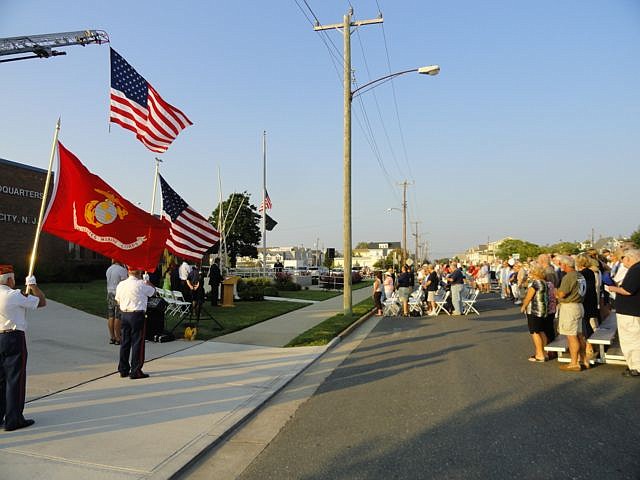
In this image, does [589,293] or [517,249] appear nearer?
[589,293]

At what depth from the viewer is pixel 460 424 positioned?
5.41 meters

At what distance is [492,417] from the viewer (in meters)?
5.64

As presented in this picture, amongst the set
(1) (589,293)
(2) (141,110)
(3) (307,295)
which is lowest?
(3) (307,295)

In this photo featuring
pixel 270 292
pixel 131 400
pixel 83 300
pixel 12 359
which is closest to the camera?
pixel 12 359

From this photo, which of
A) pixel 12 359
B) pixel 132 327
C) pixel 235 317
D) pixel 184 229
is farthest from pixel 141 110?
pixel 235 317

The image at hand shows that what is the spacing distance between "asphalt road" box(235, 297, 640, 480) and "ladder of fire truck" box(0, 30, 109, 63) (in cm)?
5173

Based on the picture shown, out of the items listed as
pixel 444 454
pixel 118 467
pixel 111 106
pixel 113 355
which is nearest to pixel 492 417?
pixel 444 454

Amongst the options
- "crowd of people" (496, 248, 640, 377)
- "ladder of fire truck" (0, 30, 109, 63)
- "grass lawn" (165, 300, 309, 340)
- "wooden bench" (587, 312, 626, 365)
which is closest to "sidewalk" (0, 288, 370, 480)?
"grass lawn" (165, 300, 309, 340)

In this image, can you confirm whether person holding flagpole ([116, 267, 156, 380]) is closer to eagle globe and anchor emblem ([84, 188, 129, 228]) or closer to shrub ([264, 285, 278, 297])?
eagle globe and anchor emblem ([84, 188, 129, 228])

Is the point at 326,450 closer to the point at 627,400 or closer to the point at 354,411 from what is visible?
the point at 354,411

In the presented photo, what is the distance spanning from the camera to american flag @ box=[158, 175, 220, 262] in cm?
1221

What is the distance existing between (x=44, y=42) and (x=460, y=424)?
63027mm

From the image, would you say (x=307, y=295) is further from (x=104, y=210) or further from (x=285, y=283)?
(x=104, y=210)

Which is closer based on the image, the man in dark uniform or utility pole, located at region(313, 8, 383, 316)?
the man in dark uniform
